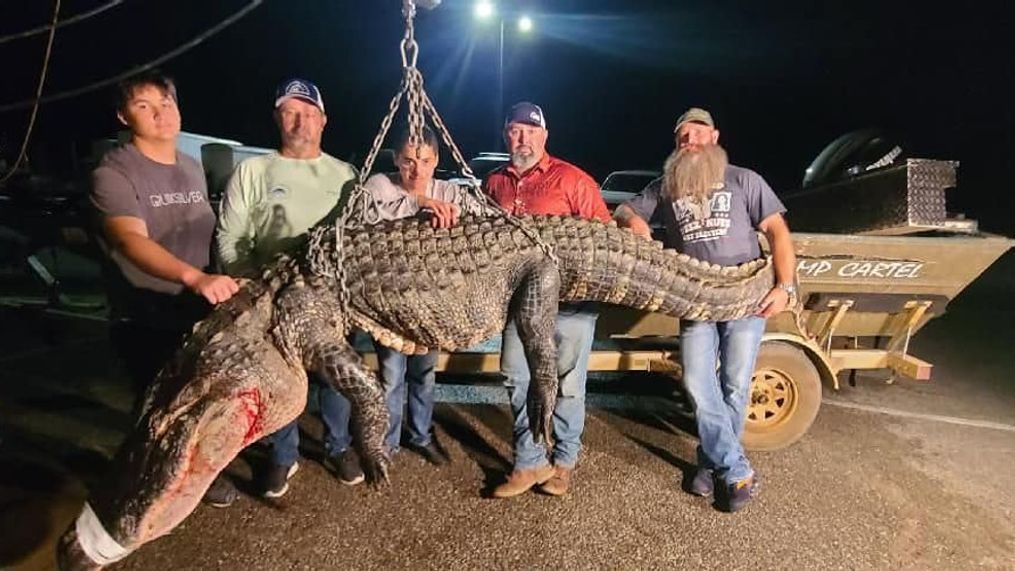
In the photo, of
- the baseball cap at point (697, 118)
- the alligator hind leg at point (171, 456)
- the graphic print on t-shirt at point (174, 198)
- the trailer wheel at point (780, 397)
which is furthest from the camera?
the trailer wheel at point (780, 397)

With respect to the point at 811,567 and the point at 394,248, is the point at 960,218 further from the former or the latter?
the point at 394,248

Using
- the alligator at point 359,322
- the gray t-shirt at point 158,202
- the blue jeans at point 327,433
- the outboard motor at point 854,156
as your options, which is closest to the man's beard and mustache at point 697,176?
the alligator at point 359,322

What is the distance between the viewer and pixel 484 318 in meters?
2.78

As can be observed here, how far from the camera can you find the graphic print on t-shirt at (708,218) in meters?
3.19

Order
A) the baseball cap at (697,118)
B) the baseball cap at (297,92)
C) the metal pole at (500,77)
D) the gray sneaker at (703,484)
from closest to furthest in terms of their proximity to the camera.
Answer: the baseball cap at (297,92), the baseball cap at (697,118), the gray sneaker at (703,484), the metal pole at (500,77)

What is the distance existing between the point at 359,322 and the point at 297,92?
124 cm

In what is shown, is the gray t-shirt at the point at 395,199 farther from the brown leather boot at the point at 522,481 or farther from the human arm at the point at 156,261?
the brown leather boot at the point at 522,481

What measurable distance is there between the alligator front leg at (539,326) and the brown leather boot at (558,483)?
0.70 m

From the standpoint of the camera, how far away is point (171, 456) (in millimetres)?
2236

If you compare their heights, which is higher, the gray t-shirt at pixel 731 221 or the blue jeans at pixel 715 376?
the gray t-shirt at pixel 731 221

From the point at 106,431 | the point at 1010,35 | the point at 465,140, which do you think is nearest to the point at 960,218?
the point at 106,431

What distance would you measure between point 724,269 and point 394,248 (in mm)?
1690

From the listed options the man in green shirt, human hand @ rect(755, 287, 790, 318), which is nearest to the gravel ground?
the man in green shirt

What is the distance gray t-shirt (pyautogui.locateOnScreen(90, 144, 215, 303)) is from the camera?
2.65 meters
